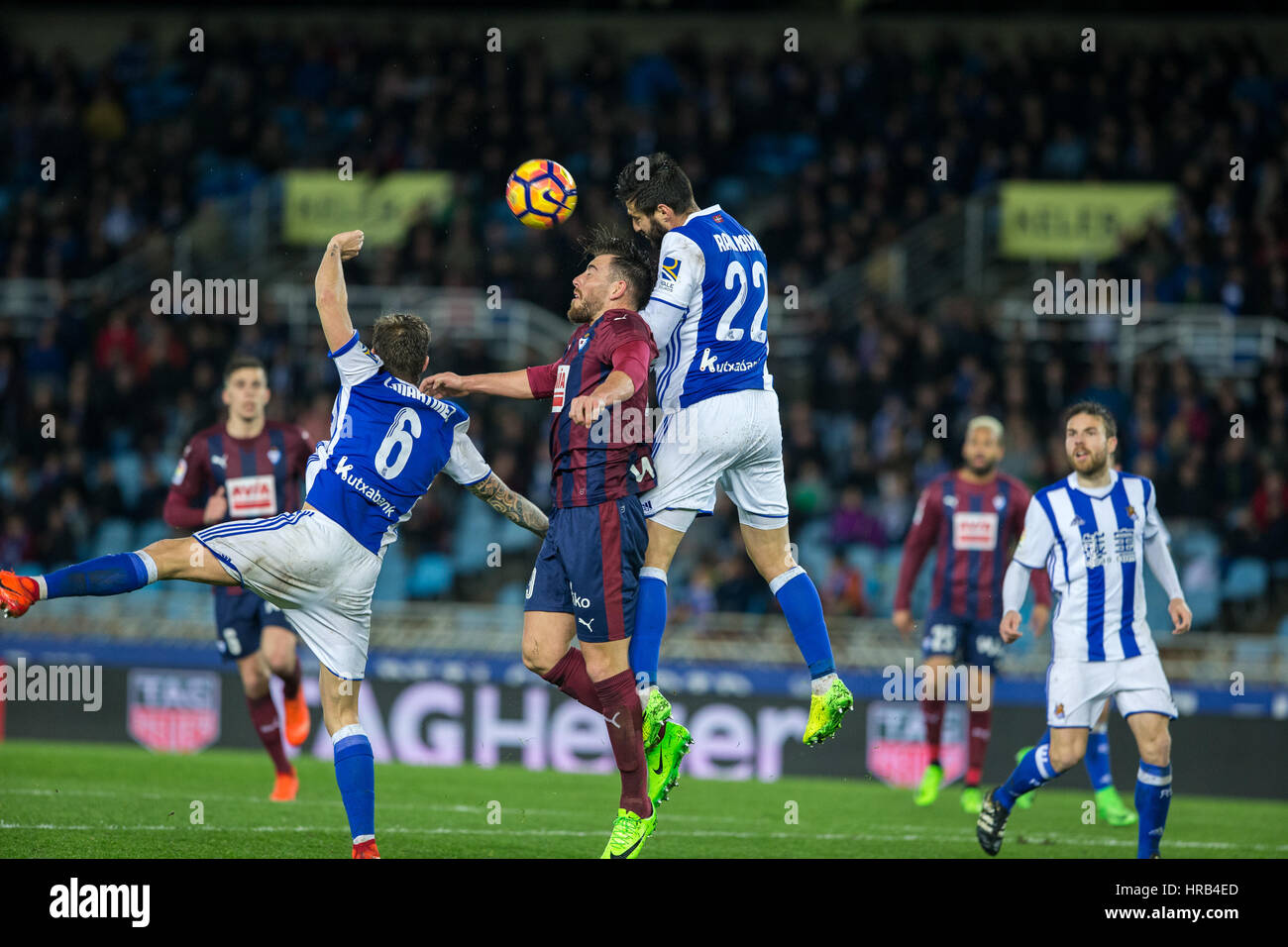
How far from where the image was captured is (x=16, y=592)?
5.97 m

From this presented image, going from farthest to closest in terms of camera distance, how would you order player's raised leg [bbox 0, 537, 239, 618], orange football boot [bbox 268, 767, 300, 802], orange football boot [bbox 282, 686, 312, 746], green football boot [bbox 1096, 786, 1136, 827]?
green football boot [bbox 1096, 786, 1136, 827]
orange football boot [bbox 282, 686, 312, 746]
orange football boot [bbox 268, 767, 300, 802]
player's raised leg [bbox 0, 537, 239, 618]

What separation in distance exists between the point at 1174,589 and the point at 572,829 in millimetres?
3310

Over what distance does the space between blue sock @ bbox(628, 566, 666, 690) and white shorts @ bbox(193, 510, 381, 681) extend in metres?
1.15

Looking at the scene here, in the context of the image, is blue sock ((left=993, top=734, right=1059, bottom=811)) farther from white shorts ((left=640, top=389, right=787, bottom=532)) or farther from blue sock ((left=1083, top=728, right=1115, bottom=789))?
blue sock ((left=1083, top=728, right=1115, bottom=789))

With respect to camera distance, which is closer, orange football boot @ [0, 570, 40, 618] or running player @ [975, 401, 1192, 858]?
orange football boot @ [0, 570, 40, 618]

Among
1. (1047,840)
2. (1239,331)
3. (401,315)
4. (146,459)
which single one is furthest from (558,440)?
(1239,331)

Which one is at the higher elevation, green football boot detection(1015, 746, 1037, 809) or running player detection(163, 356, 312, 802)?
running player detection(163, 356, 312, 802)

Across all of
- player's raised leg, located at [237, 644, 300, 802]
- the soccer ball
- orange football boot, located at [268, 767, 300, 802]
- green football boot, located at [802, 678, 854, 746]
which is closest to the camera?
green football boot, located at [802, 678, 854, 746]

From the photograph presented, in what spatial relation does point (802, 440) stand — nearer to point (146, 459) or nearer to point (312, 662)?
point (312, 662)

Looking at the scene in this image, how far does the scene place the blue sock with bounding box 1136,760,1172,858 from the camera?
7.12 meters

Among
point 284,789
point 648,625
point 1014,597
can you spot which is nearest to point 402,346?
point 648,625

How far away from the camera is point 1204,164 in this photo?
1806 cm

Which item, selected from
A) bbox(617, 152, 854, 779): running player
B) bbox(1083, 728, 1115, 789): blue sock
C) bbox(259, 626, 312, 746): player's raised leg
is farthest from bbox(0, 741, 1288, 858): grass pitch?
bbox(617, 152, 854, 779): running player

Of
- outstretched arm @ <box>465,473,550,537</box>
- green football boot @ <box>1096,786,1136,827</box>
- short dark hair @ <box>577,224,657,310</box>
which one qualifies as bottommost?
green football boot @ <box>1096,786,1136,827</box>
